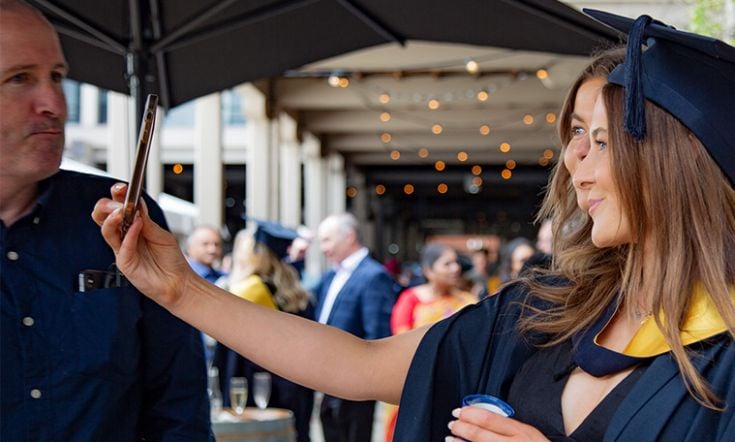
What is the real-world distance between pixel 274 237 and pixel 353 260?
56 cm

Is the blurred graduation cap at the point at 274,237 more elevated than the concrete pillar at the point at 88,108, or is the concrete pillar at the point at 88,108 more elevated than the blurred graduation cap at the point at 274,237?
the concrete pillar at the point at 88,108

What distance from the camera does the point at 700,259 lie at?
5.46 feet

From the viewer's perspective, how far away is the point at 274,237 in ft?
23.1

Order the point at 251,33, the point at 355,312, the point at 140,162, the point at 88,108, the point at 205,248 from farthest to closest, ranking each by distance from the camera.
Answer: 1. the point at 88,108
2. the point at 205,248
3. the point at 355,312
4. the point at 251,33
5. the point at 140,162

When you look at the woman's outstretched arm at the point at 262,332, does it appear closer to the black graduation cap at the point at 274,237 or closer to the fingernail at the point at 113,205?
the fingernail at the point at 113,205

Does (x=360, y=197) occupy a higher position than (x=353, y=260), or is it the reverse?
(x=360, y=197)

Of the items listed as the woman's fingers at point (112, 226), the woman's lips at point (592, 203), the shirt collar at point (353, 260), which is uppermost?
the woman's lips at point (592, 203)

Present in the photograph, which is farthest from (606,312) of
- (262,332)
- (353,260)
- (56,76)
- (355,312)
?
(353,260)

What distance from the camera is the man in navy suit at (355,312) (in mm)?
6535

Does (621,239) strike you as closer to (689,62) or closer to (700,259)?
(700,259)

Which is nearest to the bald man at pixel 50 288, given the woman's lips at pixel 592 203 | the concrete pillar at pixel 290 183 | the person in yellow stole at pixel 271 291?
the woman's lips at pixel 592 203

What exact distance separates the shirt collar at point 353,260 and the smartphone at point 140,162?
522cm

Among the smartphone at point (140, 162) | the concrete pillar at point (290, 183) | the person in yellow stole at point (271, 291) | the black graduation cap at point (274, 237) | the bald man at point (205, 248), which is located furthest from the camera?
the concrete pillar at point (290, 183)

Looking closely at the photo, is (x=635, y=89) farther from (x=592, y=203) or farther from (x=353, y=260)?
(x=353, y=260)
